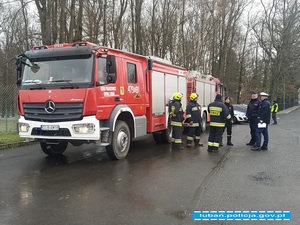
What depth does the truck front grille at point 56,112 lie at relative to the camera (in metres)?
6.93

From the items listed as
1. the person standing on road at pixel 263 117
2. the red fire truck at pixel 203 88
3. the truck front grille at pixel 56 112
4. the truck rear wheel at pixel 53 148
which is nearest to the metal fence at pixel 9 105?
the truck rear wheel at pixel 53 148

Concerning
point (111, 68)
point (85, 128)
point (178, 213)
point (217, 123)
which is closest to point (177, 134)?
point (217, 123)

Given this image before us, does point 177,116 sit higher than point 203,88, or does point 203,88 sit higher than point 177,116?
point 203,88

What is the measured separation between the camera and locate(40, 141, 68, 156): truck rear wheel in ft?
27.7

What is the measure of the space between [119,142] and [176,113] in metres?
2.41

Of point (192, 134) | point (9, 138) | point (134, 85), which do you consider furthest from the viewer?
point (9, 138)

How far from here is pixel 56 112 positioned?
709 cm

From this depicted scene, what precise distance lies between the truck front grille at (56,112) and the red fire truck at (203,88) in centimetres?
731

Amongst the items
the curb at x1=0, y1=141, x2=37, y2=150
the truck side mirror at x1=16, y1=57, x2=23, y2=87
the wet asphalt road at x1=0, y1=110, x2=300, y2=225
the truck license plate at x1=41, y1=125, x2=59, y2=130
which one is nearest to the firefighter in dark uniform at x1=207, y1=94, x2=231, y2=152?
the wet asphalt road at x1=0, y1=110, x2=300, y2=225

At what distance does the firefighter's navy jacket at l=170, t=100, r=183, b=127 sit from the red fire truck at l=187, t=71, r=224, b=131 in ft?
13.0

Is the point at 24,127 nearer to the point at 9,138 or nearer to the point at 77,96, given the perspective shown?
the point at 77,96

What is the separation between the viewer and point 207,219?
165 inches

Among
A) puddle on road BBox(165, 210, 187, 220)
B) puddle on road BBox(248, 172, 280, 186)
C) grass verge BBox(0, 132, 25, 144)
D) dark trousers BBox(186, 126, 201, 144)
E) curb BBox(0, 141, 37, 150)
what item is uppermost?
dark trousers BBox(186, 126, 201, 144)

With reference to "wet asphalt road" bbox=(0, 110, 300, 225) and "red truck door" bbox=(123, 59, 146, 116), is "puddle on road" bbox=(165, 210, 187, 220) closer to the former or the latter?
"wet asphalt road" bbox=(0, 110, 300, 225)
